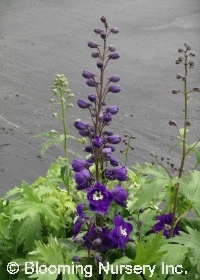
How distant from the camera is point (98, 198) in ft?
5.55

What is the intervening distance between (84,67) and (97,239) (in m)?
4.37

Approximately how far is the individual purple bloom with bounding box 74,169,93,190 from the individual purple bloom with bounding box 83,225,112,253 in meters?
0.14

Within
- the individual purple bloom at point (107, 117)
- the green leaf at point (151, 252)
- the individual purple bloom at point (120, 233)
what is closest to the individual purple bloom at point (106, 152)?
the individual purple bloom at point (107, 117)

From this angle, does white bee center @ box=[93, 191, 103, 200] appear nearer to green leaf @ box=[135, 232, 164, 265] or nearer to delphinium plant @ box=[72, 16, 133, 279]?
delphinium plant @ box=[72, 16, 133, 279]

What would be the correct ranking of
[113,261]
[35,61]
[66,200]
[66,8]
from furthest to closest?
[66,8] → [35,61] → [66,200] → [113,261]

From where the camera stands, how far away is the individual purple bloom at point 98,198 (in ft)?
5.55

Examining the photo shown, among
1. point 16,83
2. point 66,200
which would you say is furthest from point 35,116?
point 66,200

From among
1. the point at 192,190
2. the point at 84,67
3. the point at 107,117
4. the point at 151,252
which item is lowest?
the point at 84,67

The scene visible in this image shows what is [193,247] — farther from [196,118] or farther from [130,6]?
[130,6]

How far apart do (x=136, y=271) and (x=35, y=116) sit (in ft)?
10.7

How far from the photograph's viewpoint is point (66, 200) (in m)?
2.14

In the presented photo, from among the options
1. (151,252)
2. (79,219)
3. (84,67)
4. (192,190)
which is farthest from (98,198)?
(84,67)

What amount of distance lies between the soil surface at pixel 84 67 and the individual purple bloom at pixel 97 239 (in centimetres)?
216

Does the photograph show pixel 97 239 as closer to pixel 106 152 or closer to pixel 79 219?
pixel 79 219
